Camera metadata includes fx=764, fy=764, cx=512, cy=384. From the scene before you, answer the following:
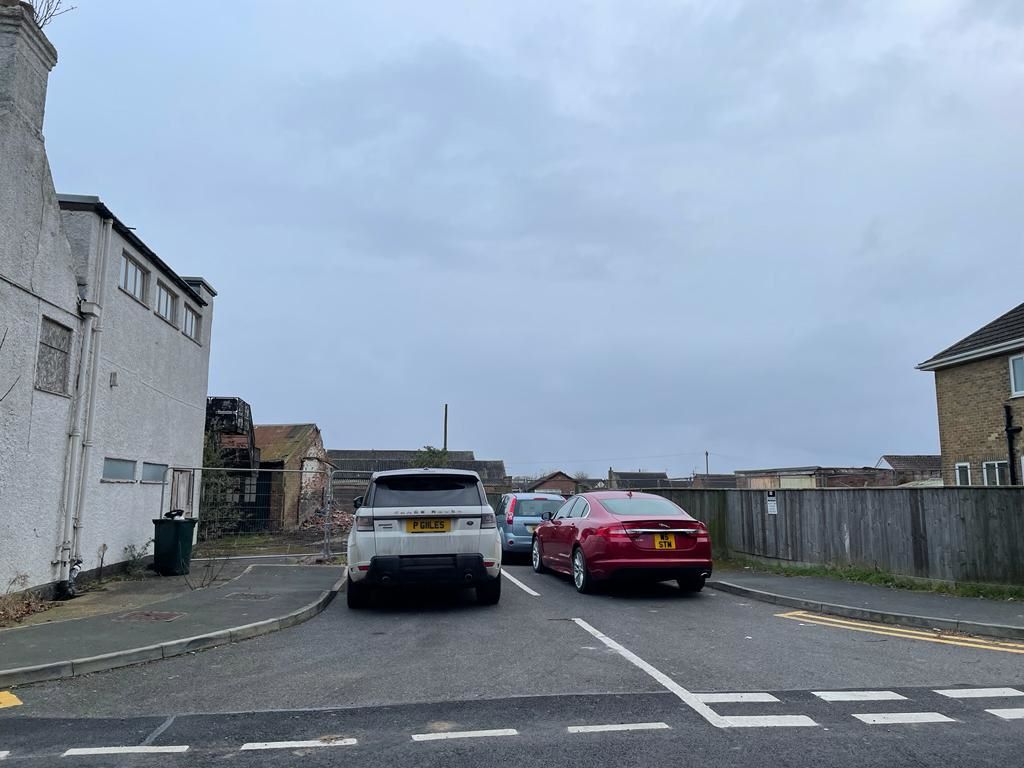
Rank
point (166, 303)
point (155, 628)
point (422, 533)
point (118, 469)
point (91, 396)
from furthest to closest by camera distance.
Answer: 1. point (166, 303)
2. point (118, 469)
3. point (91, 396)
4. point (422, 533)
5. point (155, 628)

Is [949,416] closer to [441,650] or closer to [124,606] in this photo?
[441,650]

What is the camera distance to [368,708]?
5.38 m

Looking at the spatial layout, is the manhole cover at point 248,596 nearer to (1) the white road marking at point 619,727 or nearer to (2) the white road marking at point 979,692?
(1) the white road marking at point 619,727

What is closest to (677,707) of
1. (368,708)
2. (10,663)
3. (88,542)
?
(368,708)

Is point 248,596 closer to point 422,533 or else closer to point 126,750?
point 422,533

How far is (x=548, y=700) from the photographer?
18.0 feet

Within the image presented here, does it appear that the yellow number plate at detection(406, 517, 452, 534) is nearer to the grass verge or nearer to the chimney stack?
the chimney stack

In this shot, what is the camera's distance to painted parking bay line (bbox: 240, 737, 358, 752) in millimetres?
4574

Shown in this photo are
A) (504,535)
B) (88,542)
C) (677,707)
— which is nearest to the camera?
(677,707)

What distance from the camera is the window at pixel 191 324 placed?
15786mm

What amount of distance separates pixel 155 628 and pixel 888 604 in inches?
349

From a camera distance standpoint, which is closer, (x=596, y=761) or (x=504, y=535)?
(x=596, y=761)

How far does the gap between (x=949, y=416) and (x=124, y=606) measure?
22.6 m

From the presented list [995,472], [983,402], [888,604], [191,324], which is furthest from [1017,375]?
[191,324]
